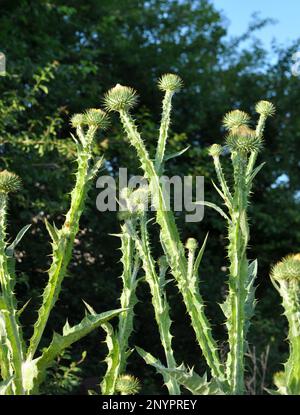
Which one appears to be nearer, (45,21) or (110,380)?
(110,380)

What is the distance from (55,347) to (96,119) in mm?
708

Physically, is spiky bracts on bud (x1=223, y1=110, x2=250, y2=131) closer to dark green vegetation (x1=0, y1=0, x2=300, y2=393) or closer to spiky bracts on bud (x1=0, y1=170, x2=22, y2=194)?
spiky bracts on bud (x1=0, y1=170, x2=22, y2=194)

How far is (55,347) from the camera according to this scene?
1.90m

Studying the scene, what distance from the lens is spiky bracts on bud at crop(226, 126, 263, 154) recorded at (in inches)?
76.4

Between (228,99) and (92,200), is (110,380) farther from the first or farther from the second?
(228,99)

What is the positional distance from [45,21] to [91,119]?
26.2 feet

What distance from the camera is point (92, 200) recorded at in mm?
8852

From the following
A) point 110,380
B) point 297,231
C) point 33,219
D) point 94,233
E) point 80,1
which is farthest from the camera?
point 297,231

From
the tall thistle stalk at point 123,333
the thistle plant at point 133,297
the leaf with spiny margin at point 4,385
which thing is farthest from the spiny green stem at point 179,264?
the leaf with spiny margin at point 4,385

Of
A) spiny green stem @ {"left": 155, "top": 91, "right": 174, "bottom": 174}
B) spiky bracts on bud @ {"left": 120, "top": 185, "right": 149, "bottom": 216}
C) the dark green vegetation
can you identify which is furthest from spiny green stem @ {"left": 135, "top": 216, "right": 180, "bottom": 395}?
the dark green vegetation

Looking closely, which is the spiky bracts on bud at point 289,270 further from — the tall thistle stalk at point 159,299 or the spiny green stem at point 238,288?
the tall thistle stalk at point 159,299

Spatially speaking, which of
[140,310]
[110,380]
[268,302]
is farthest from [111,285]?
[110,380]

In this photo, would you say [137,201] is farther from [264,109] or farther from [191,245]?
[264,109]

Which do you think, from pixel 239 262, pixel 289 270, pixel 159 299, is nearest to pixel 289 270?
pixel 289 270
